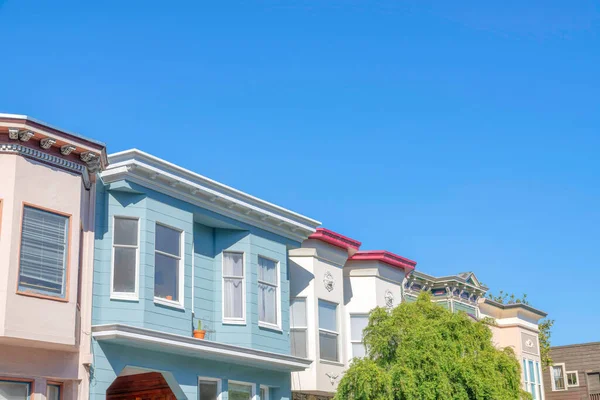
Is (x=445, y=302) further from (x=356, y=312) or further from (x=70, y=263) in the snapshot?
(x=70, y=263)

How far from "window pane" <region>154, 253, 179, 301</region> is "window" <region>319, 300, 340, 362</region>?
6.94 m

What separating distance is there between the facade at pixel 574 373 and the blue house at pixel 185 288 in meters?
33.5

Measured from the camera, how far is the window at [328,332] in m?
26.5

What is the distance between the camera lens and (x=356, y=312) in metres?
28.3

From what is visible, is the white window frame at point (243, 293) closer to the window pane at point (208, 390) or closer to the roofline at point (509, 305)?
the window pane at point (208, 390)

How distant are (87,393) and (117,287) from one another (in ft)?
8.66

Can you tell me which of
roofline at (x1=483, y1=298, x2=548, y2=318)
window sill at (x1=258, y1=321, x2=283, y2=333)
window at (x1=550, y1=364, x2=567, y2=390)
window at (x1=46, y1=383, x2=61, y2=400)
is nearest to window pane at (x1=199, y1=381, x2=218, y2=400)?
window sill at (x1=258, y1=321, x2=283, y2=333)

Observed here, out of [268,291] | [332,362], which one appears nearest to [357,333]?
[332,362]

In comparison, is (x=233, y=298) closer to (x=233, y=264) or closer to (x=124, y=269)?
(x=233, y=264)

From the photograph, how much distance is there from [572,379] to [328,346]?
30.9m

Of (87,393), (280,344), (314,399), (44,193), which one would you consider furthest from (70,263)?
(314,399)

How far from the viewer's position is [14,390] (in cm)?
1677

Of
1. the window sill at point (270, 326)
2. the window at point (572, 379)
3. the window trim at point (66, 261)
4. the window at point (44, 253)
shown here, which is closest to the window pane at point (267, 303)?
the window sill at point (270, 326)

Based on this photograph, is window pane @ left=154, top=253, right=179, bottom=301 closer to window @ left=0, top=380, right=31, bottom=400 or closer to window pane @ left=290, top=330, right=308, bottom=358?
window @ left=0, top=380, right=31, bottom=400
